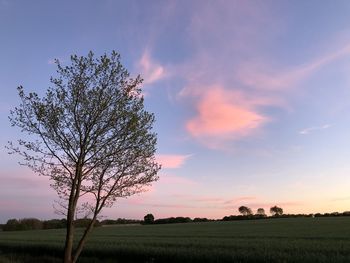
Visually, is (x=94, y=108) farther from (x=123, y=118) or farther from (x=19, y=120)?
(x=19, y=120)

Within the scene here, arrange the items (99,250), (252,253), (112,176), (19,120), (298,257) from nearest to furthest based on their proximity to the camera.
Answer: (19,120), (112,176), (298,257), (252,253), (99,250)

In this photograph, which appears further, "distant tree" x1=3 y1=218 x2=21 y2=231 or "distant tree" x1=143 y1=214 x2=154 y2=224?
"distant tree" x1=143 y1=214 x2=154 y2=224

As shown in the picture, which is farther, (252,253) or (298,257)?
Result: (252,253)

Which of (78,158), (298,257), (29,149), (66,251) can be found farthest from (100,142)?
(298,257)

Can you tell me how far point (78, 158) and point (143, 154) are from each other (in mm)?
2701

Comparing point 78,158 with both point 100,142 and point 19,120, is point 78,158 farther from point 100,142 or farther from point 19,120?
point 19,120

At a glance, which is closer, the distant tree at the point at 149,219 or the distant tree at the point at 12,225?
the distant tree at the point at 12,225

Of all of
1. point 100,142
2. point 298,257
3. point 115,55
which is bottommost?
point 298,257

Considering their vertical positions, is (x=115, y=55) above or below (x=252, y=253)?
above

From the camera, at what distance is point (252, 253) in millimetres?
27172

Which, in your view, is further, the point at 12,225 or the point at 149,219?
the point at 149,219

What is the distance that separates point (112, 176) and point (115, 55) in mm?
5053

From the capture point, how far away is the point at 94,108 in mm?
18375

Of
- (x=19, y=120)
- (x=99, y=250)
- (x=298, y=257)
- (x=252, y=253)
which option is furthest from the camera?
(x=99, y=250)
